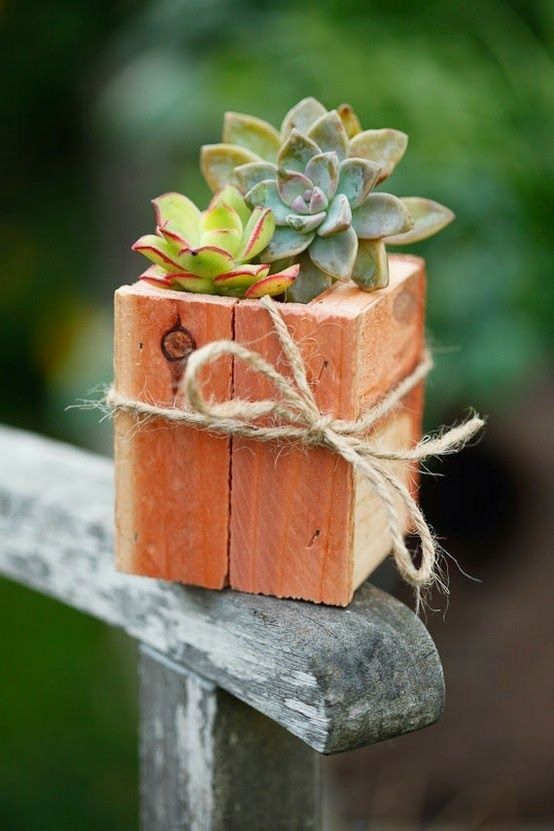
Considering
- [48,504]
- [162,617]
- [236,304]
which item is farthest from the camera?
[48,504]

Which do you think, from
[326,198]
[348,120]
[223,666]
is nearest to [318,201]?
[326,198]

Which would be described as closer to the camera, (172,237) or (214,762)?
(172,237)

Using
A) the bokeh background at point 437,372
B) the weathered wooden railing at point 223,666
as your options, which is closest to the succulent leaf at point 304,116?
the weathered wooden railing at point 223,666

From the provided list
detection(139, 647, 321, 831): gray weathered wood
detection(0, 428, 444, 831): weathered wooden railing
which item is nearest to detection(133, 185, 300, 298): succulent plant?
detection(0, 428, 444, 831): weathered wooden railing

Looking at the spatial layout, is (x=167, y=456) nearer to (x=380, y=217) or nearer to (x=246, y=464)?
(x=246, y=464)

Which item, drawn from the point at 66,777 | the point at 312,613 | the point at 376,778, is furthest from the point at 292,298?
the point at 66,777

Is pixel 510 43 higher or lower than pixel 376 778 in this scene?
higher

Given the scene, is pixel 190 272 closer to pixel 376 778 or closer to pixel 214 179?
pixel 214 179
